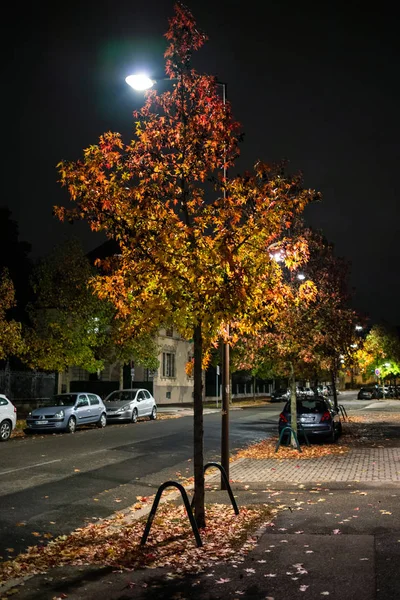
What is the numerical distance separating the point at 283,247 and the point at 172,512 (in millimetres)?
4284

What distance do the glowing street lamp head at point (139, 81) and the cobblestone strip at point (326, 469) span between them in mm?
7620

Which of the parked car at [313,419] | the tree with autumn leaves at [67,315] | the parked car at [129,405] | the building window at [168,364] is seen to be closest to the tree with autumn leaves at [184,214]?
the parked car at [313,419]

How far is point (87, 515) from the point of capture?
389 inches

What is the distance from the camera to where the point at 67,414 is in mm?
24375

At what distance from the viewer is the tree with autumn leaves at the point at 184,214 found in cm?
841

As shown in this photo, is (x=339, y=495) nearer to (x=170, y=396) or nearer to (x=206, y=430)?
(x=206, y=430)

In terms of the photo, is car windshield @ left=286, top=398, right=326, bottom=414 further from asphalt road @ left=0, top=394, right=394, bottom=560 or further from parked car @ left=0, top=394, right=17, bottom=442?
parked car @ left=0, top=394, right=17, bottom=442

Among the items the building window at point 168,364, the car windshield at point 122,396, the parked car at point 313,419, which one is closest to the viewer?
the parked car at point 313,419

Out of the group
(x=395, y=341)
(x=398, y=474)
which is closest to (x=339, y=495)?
(x=398, y=474)

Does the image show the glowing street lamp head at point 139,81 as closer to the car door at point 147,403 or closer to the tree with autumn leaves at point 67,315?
the tree with autumn leaves at point 67,315

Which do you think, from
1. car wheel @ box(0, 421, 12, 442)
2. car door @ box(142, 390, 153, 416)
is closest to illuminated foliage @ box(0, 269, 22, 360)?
car wheel @ box(0, 421, 12, 442)

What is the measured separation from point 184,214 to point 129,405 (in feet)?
73.3

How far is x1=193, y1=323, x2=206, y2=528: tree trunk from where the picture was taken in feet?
27.2

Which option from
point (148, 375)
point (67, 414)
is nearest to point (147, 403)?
point (67, 414)
